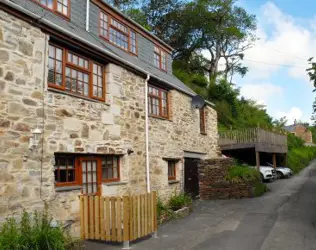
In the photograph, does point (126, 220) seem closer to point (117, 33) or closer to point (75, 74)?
point (75, 74)

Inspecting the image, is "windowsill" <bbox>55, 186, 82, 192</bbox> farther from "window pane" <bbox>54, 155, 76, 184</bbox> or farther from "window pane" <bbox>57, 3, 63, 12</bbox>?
"window pane" <bbox>57, 3, 63, 12</bbox>

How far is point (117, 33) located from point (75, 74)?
504 centimetres

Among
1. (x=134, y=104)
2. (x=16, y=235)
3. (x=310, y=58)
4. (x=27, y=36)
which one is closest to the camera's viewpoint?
(x=16, y=235)

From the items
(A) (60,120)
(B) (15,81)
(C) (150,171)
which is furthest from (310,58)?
(B) (15,81)

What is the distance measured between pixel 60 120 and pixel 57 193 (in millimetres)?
1810

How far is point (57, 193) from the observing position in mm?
8203

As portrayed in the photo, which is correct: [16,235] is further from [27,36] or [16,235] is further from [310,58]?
[310,58]

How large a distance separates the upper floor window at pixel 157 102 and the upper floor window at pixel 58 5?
4137 mm

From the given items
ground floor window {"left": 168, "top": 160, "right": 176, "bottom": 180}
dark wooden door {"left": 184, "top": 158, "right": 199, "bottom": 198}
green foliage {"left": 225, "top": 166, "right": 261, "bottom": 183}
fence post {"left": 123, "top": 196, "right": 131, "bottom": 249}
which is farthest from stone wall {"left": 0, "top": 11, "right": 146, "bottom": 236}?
green foliage {"left": 225, "top": 166, "right": 261, "bottom": 183}

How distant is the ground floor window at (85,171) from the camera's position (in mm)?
8633

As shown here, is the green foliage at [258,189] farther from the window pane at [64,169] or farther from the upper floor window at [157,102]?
the window pane at [64,169]

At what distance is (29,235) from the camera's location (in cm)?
655

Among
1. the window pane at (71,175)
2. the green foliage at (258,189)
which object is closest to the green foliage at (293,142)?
the green foliage at (258,189)

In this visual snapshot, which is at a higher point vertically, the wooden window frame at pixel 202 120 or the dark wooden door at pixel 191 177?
the wooden window frame at pixel 202 120
